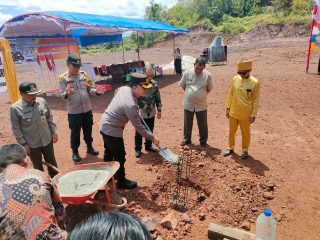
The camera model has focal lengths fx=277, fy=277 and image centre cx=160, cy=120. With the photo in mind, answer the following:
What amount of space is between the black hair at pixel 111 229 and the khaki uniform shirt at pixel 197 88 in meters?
4.18

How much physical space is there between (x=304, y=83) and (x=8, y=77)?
9.57 metres

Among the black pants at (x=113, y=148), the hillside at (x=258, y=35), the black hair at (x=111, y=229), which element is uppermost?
the hillside at (x=258, y=35)

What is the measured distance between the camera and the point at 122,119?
12.5 ft

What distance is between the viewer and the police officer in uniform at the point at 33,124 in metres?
3.61

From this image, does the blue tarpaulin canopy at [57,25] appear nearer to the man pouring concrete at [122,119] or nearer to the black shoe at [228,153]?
the man pouring concrete at [122,119]

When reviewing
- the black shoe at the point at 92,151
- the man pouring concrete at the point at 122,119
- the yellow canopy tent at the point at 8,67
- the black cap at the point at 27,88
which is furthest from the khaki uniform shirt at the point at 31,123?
the yellow canopy tent at the point at 8,67

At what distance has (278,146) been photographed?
217 inches

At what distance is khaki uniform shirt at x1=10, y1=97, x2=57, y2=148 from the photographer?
367 centimetres

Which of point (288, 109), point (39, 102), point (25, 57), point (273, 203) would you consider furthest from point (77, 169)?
point (25, 57)

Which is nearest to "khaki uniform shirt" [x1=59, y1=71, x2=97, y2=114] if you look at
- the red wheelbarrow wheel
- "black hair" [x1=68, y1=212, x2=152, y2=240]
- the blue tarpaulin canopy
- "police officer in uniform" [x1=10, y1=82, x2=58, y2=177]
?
"police officer in uniform" [x1=10, y1=82, x2=58, y2=177]

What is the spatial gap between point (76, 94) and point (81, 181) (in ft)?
6.70

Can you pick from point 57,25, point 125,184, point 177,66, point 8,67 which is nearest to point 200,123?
point 125,184

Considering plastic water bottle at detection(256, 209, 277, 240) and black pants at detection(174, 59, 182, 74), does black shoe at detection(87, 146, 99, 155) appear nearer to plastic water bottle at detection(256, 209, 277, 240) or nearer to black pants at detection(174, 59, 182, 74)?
plastic water bottle at detection(256, 209, 277, 240)

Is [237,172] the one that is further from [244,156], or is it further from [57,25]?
[57,25]
